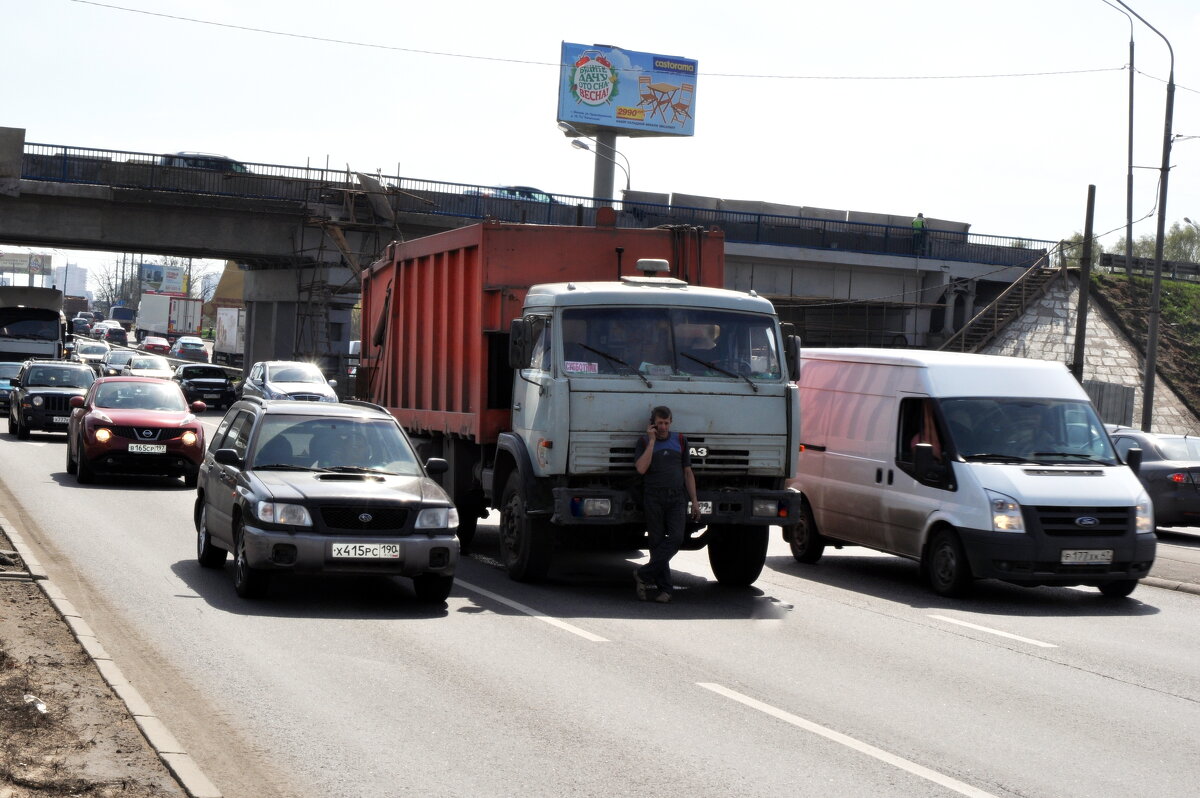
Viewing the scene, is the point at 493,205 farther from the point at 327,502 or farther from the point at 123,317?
the point at 123,317

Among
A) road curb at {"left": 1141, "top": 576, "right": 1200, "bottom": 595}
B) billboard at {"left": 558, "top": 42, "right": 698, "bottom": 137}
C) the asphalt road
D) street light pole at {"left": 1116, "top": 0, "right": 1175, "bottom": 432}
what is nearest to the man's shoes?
the asphalt road

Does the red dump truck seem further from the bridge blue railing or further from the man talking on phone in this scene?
the bridge blue railing

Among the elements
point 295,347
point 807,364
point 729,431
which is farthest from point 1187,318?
point 729,431

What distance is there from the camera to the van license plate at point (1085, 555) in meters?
12.9

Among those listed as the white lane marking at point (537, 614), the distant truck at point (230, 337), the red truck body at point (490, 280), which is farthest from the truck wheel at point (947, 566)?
the distant truck at point (230, 337)

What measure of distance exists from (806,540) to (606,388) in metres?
4.53

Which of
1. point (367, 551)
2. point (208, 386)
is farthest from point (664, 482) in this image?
point (208, 386)

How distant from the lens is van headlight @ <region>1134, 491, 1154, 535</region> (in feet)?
43.5

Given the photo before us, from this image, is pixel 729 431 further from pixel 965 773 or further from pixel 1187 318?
pixel 1187 318

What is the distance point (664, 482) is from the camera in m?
12.0

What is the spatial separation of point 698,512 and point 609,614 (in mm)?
1200

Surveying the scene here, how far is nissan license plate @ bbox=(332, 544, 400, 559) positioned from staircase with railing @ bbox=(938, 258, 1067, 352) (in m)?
42.0

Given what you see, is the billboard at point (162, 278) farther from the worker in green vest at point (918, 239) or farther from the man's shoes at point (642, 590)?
the man's shoes at point (642, 590)

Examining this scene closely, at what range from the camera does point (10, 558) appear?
12445 mm
